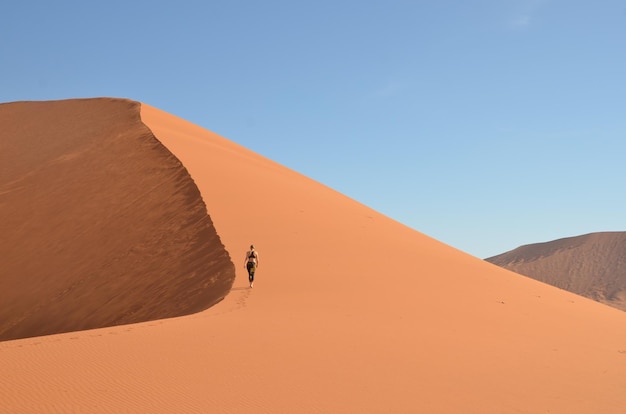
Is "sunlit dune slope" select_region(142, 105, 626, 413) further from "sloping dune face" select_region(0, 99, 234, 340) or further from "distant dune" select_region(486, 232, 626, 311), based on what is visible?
"distant dune" select_region(486, 232, 626, 311)

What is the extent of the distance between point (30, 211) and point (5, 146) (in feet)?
37.0

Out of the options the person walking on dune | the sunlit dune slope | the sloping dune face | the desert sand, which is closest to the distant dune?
the sunlit dune slope

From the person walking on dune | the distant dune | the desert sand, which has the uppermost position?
the distant dune

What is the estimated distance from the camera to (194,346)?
8148mm

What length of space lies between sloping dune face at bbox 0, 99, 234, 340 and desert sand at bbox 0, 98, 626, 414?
1.00 m

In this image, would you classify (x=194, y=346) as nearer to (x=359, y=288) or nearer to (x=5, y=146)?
(x=359, y=288)

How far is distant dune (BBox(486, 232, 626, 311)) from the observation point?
7106 centimetres

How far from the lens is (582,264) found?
81.1 metres

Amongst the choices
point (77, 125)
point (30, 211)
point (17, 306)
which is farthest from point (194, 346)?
point (77, 125)

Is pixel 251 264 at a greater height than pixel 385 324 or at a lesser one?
greater

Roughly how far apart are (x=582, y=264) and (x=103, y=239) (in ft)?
251

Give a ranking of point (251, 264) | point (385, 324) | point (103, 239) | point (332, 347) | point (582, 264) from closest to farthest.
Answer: point (332, 347), point (385, 324), point (251, 264), point (103, 239), point (582, 264)

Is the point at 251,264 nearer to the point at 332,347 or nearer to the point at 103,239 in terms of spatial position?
the point at 332,347

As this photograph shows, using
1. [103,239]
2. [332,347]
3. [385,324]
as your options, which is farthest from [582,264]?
[332,347]
